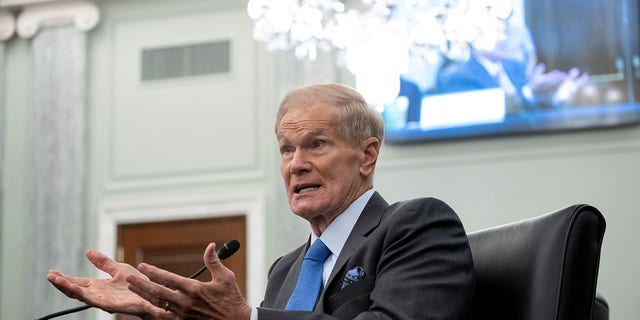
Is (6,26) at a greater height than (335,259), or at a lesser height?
greater

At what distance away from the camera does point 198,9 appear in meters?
7.47

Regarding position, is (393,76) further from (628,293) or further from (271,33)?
(628,293)

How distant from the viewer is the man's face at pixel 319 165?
2262mm

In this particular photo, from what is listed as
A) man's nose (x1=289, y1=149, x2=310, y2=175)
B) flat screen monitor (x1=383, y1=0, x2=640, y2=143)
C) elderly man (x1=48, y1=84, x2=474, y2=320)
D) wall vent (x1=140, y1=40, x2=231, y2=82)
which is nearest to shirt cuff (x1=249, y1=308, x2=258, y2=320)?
elderly man (x1=48, y1=84, x2=474, y2=320)

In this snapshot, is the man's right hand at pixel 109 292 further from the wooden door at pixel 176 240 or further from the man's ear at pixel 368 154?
the wooden door at pixel 176 240

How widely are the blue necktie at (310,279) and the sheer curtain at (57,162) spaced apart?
17.4ft

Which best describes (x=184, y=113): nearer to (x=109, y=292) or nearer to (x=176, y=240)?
(x=176, y=240)

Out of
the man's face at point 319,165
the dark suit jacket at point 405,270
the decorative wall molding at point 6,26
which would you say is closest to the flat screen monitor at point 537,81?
the decorative wall molding at point 6,26

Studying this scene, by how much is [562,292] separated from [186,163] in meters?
5.77

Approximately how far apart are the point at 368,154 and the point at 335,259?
30 cm

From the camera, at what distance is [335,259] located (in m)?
2.18

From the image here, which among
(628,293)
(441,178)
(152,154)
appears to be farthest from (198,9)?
(628,293)

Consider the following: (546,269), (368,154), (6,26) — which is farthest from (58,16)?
(546,269)

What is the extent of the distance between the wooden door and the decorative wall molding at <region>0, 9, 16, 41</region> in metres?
1.77
